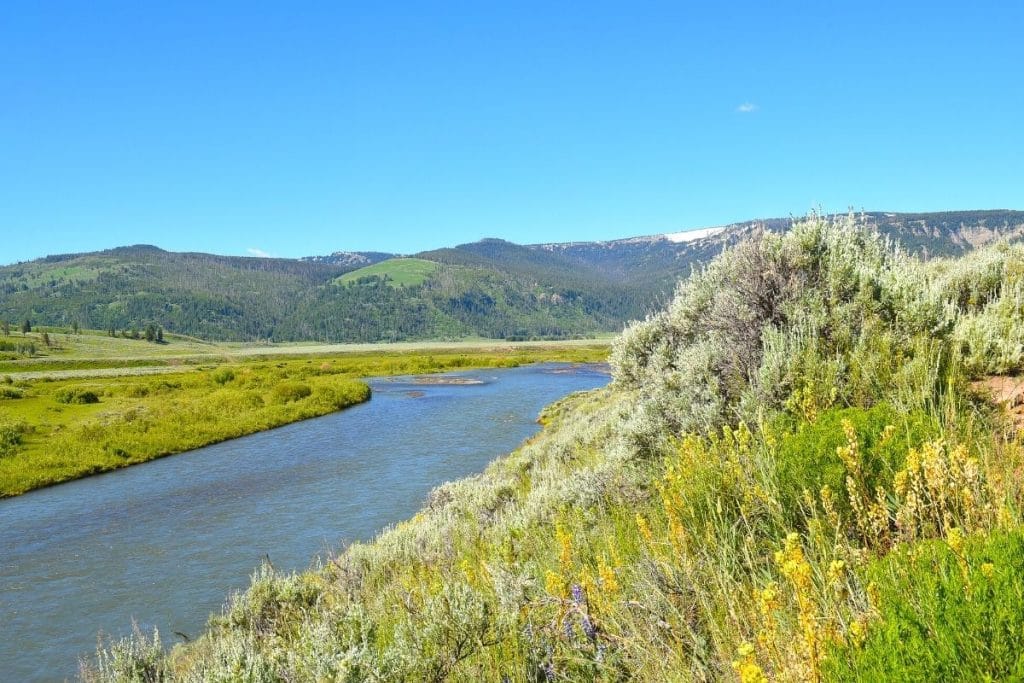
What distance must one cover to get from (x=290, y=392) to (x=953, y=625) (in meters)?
45.2

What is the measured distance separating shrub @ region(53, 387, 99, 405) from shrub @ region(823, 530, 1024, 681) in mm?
48176

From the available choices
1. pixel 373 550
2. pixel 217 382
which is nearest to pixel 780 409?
pixel 373 550

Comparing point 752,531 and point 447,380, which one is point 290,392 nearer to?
point 447,380

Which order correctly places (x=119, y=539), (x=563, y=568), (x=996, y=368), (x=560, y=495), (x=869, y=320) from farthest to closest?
1. (x=119, y=539)
2. (x=560, y=495)
3. (x=869, y=320)
4. (x=996, y=368)
5. (x=563, y=568)

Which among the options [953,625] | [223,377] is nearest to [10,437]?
[223,377]

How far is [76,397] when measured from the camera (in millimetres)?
40906

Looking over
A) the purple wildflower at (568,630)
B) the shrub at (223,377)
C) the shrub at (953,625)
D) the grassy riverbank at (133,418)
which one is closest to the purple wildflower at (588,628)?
the purple wildflower at (568,630)

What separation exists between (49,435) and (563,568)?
33.2 m

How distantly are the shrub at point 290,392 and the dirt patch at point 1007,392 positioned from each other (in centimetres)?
4130

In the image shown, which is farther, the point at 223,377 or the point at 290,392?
the point at 223,377

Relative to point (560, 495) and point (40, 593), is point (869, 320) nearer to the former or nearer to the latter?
point (560, 495)

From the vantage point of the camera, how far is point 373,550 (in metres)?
10.3

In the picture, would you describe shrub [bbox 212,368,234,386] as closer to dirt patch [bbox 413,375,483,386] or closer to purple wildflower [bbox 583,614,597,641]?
dirt patch [bbox 413,375,483,386]

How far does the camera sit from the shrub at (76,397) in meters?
40.6
